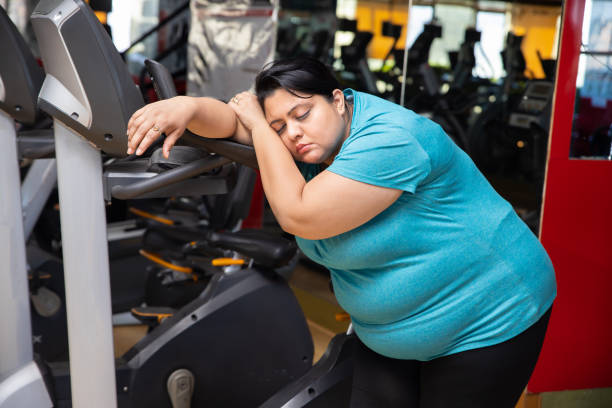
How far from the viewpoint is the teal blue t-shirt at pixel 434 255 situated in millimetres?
1239

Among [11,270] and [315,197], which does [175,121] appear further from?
[11,270]

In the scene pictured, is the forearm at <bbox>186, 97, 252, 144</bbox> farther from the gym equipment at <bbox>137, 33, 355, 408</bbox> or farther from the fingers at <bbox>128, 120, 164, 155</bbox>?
the gym equipment at <bbox>137, 33, 355, 408</bbox>

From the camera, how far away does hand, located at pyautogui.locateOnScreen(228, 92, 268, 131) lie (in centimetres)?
138

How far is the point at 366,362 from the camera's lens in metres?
1.55

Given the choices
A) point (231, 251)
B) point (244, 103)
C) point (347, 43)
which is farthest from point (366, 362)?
point (347, 43)

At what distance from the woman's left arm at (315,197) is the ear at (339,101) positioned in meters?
0.14

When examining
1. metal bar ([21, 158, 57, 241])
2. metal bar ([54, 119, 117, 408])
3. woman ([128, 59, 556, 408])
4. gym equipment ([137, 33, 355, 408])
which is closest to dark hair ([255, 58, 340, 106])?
woman ([128, 59, 556, 408])

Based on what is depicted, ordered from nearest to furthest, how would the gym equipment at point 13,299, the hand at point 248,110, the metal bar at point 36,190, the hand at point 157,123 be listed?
1. the hand at point 157,123
2. the hand at point 248,110
3. the gym equipment at point 13,299
4. the metal bar at point 36,190

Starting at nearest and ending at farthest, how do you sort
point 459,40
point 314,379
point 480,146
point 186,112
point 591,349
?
1. point 186,112
2. point 314,379
3. point 591,349
4. point 480,146
5. point 459,40

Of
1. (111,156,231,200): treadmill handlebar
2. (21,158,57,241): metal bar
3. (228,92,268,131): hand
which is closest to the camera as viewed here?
(228,92,268,131): hand

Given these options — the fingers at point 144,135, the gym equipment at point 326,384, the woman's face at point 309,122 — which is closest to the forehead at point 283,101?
the woman's face at point 309,122

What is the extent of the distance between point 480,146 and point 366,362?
10.6 feet

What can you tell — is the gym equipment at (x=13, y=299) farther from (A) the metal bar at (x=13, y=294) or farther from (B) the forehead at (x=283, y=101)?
(B) the forehead at (x=283, y=101)

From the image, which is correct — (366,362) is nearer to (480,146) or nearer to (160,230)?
(160,230)
